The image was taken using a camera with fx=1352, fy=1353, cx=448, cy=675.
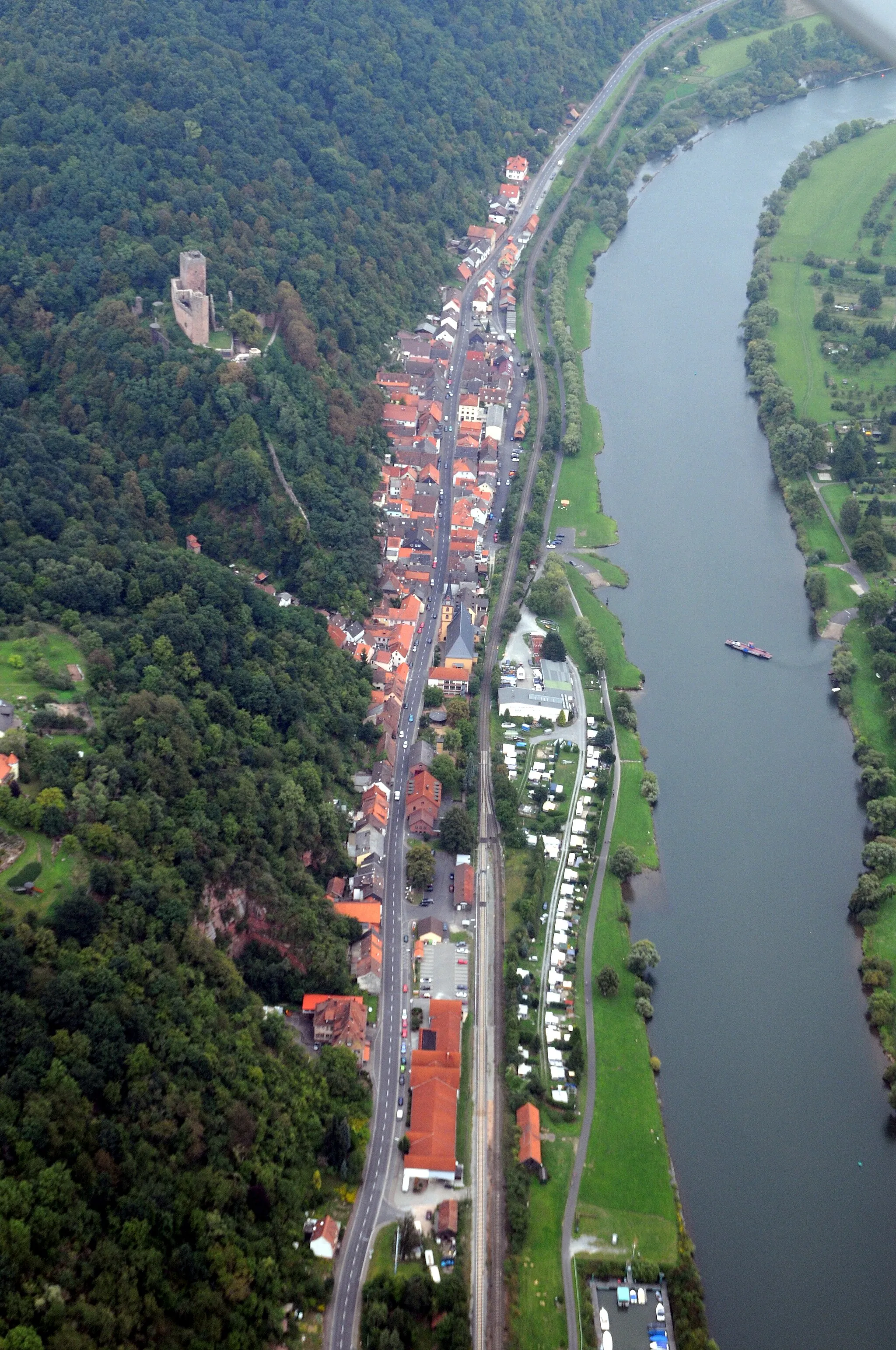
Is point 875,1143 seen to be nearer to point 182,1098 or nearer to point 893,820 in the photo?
point 893,820

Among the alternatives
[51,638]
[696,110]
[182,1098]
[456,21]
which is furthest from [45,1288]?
[696,110]

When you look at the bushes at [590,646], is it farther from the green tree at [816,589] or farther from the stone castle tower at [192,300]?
the stone castle tower at [192,300]

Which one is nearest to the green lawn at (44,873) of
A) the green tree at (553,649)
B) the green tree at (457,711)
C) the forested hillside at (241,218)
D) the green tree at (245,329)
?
the green tree at (457,711)

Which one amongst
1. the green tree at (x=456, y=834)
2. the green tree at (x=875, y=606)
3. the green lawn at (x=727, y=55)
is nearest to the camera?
the green tree at (x=456, y=834)

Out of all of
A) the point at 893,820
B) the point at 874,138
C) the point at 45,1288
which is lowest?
the point at 45,1288

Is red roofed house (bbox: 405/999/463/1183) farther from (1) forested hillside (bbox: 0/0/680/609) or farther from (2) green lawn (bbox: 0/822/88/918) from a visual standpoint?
(1) forested hillside (bbox: 0/0/680/609)

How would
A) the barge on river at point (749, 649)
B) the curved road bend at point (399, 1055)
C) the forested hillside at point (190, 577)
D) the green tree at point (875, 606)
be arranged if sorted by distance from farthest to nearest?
the green tree at point (875, 606), the barge on river at point (749, 649), the curved road bend at point (399, 1055), the forested hillside at point (190, 577)

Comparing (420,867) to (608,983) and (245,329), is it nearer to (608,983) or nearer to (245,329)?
(608,983)
